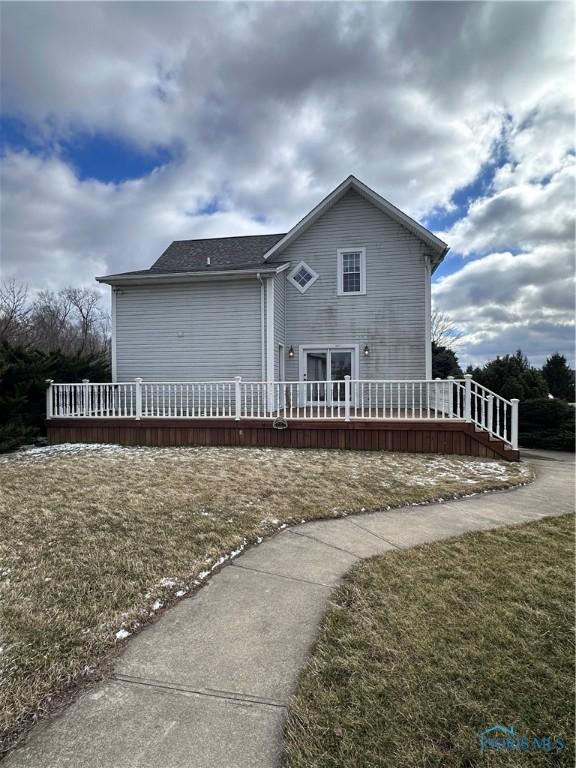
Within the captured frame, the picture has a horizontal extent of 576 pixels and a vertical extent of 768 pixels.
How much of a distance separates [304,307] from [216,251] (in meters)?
4.89

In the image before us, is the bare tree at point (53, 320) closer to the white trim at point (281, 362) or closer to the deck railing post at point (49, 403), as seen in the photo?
the deck railing post at point (49, 403)

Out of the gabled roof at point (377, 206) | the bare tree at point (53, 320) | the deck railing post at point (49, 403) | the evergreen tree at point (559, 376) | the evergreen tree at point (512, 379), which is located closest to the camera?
the deck railing post at point (49, 403)

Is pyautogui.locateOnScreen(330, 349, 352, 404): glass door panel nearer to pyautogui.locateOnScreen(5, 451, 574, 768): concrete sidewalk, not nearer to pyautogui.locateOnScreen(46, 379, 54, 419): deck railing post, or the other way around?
pyautogui.locateOnScreen(46, 379, 54, 419): deck railing post

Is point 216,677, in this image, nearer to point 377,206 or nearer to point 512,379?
point 377,206

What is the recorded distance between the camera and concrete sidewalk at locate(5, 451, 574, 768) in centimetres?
165

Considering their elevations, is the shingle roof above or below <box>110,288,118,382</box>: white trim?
above

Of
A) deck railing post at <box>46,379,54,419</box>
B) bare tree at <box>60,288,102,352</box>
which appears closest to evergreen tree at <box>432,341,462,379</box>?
deck railing post at <box>46,379,54,419</box>

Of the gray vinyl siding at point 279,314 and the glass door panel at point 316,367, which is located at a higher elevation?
the gray vinyl siding at point 279,314

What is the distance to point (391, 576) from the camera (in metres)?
3.21

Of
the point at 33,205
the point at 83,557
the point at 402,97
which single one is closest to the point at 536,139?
the point at 402,97

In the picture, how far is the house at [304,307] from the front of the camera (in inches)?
465

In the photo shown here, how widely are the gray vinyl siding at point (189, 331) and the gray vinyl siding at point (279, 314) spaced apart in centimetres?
61

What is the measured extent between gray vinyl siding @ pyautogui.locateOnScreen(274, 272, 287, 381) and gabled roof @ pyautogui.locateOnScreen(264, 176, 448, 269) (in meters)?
0.94

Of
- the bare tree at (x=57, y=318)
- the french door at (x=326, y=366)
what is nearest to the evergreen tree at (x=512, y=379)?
the french door at (x=326, y=366)
